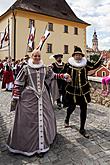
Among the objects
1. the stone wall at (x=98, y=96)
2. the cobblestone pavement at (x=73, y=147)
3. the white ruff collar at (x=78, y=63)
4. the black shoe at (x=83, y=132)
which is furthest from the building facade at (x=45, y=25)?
the black shoe at (x=83, y=132)

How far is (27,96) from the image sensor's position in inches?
142

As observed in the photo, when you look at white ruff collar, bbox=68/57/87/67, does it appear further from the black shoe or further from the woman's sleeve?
the black shoe

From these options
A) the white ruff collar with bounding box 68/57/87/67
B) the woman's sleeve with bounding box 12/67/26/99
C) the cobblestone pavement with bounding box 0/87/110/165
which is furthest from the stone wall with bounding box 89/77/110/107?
the woman's sleeve with bounding box 12/67/26/99

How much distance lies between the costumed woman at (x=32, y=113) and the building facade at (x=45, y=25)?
803 inches

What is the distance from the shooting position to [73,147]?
3857mm

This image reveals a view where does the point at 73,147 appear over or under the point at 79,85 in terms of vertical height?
under

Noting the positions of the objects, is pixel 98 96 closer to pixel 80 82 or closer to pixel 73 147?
pixel 80 82

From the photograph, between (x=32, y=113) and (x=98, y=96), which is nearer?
(x=32, y=113)

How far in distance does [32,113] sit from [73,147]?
92 centimetres

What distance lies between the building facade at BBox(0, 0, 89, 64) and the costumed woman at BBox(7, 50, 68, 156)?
803 inches

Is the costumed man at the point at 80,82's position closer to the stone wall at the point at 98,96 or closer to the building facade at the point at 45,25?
the stone wall at the point at 98,96

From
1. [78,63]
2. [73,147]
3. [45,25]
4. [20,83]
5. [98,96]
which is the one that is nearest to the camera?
[20,83]

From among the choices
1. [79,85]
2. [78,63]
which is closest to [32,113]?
[79,85]

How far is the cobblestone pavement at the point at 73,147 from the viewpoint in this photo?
3369 mm
